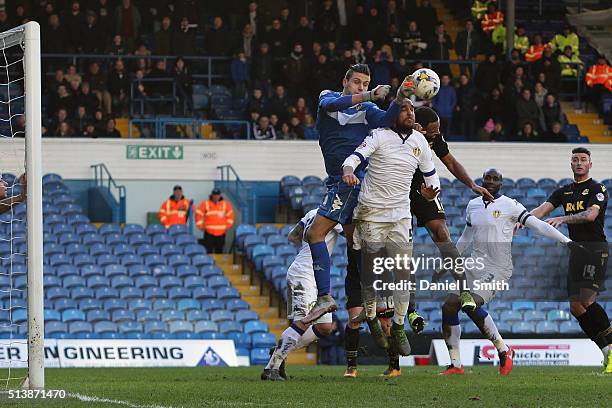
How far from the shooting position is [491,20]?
31.8 meters

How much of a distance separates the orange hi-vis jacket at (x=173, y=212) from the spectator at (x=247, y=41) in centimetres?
460

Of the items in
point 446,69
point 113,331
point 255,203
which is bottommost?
point 113,331

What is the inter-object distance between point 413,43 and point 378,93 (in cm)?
1889

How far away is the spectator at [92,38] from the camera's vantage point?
27.8 m

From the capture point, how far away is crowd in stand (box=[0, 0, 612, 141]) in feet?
89.1

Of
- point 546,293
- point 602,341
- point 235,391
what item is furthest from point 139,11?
point 235,391

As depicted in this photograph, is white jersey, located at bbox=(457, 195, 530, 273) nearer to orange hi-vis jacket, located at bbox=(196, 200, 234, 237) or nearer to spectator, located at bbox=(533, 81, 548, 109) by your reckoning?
orange hi-vis jacket, located at bbox=(196, 200, 234, 237)

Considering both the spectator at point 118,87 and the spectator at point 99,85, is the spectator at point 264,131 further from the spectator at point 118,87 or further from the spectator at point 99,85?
the spectator at point 99,85

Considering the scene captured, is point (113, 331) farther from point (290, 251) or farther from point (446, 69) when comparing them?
point (446, 69)

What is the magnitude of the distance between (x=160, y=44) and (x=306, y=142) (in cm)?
379

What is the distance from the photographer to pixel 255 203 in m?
26.7

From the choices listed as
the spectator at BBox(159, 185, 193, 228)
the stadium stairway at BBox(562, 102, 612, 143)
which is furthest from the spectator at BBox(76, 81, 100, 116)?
the stadium stairway at BBox(562, 102, 612, 143)

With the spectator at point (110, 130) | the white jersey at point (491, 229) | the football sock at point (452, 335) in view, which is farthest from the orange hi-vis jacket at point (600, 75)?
the football sock at point (452, 335)

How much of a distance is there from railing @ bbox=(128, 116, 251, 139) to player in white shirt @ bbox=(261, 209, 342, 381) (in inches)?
518
